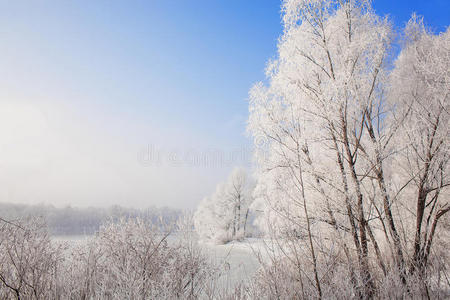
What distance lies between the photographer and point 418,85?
19.9 ft

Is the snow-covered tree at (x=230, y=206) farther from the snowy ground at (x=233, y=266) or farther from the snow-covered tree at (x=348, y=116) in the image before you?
the snow-covered tree at (x=348, y=116)

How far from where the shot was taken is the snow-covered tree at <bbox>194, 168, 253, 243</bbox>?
3010 cm

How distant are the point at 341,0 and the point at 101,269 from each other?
26.8 feet

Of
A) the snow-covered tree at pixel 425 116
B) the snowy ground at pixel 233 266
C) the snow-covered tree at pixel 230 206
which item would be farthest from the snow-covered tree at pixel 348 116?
the snow-covered tree at pixel 230 206

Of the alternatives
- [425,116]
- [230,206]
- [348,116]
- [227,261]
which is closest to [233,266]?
[227,261]

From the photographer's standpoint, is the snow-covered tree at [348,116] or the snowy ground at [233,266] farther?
the snow-covered tree at [348,116]

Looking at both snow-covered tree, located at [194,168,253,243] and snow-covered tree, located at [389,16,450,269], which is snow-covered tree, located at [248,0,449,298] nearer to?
snow-covered tree, located at [389,16,450,269]

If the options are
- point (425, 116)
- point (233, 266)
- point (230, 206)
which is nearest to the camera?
point (425, 116)

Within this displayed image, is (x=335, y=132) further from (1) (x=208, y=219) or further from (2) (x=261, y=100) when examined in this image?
(1) (x=208, y=219)

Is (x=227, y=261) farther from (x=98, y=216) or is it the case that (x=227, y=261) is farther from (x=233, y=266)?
(x=233, y=266)

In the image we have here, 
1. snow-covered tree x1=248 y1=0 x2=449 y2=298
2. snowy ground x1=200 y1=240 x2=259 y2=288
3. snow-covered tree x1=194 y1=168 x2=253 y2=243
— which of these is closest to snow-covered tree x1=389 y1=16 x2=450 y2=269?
snow-covered tree x1=248 y1=0 x2=449 y2=298

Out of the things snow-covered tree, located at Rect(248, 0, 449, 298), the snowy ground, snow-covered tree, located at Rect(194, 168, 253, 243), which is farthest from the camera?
snow-covered tree, located at Rect(194, 168, 253, 243)

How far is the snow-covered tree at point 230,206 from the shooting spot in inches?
1185

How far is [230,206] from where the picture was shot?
3103 cm
